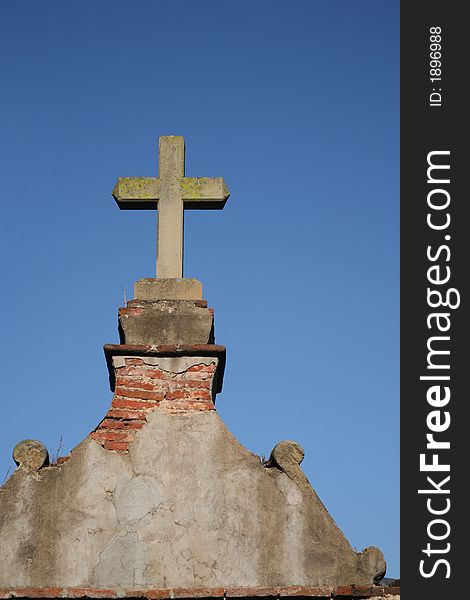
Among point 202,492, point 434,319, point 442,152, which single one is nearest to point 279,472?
point 202,492

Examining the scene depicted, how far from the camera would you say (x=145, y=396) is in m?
7.17

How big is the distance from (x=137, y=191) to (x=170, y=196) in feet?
0.88

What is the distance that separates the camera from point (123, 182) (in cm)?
800

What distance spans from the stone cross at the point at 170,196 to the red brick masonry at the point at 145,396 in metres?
0.89

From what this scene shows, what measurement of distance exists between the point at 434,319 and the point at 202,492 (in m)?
2.02

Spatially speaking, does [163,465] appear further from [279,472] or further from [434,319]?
[434,319]

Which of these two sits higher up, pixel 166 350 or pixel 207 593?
pixel 166 350

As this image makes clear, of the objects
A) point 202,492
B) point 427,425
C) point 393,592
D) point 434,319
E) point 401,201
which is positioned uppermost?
point 401,201

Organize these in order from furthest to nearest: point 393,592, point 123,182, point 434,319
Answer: point 123,182, point 434,319, point 393,592

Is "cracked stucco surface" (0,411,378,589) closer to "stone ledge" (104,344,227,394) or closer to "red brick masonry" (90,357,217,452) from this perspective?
"red brick masonry" (90,357,217,452)

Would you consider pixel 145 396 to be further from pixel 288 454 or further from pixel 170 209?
pixel 170 209

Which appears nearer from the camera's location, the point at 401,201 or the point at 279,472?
the point at 279,472

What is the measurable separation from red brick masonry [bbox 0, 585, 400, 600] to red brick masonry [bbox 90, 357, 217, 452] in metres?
1.02

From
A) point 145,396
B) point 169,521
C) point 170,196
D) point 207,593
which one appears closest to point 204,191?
point 170,196
